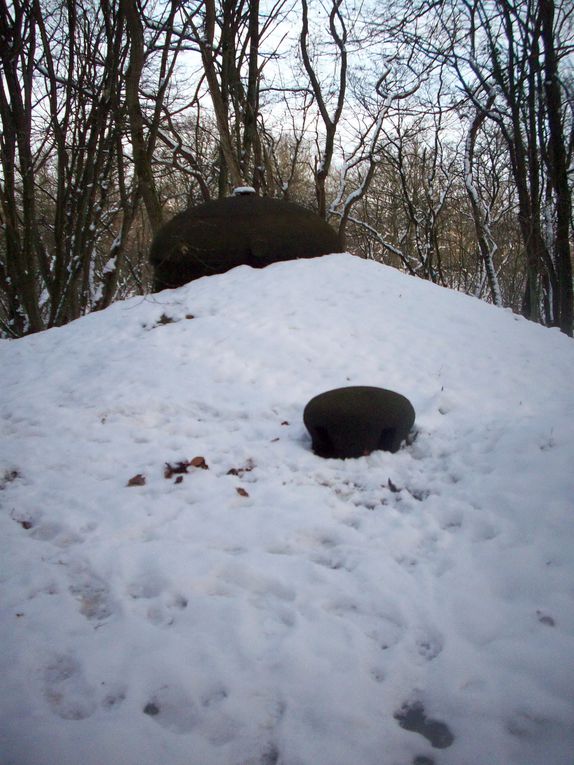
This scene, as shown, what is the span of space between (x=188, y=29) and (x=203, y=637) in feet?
38.0

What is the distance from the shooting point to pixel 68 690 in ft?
5.44

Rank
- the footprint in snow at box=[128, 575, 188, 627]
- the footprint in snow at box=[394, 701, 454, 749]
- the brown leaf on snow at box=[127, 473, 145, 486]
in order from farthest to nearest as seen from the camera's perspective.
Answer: the brown leaf on snow at box=[127, 473, 145, 486]
the footprint in snow at box=[128, 575, 188, 627]
the footprint in snow at box=[394, 701, 454, 749]

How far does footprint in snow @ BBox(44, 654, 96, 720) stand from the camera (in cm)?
158

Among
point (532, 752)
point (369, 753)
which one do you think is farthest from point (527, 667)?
point (369, 753)

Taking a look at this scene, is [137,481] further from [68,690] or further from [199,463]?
[68,690]

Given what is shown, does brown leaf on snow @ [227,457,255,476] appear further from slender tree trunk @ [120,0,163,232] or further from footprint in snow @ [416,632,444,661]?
slender tree trunk @ [120,0,163,232]

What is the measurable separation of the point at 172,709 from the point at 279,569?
2.61ft

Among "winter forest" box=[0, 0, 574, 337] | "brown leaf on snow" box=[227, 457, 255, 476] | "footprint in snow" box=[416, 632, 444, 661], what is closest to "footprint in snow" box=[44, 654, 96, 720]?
"footprint in snow" box=[416, 632, 444, 661]

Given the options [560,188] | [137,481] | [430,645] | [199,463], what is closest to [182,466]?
[199,463]

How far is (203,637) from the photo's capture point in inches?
74.2

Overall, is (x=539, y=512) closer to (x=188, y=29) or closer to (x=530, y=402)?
(x=530, y=402)

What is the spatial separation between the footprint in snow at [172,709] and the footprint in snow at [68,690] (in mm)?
213

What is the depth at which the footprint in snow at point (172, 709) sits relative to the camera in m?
1.56

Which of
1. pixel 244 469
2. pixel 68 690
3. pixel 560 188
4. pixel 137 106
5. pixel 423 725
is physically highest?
pixel 137 106
